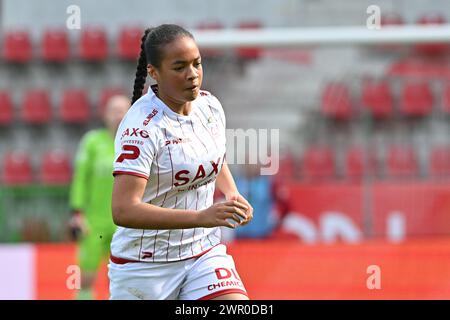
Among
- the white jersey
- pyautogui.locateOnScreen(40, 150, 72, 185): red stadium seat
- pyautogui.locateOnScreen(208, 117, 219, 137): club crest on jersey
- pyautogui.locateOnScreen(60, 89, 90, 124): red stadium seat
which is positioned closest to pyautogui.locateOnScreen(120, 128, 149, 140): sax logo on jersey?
the white jersey

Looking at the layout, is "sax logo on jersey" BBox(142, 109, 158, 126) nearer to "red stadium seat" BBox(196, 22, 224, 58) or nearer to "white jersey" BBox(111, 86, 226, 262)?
"white jersey" BBox(111, 86, 226, 262)

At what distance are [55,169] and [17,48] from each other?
2.22 meters

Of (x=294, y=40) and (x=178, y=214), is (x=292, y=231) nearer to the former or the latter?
(x=294, y=40)

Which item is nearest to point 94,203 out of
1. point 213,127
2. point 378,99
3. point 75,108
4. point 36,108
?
point 378,99

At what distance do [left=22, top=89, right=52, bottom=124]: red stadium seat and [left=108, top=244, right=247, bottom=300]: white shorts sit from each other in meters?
8.46

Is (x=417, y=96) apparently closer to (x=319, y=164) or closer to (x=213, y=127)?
(x=319, y=164)

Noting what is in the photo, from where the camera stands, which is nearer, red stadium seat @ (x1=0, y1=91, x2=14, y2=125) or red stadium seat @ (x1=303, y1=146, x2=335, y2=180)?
red stadium seat @ (x1=303, y1=146, x2=335, y2=180)

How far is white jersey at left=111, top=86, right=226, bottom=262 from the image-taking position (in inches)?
165

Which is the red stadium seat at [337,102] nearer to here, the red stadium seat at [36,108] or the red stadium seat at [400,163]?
the red stadium seat at [400,163]

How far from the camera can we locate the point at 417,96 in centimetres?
1033

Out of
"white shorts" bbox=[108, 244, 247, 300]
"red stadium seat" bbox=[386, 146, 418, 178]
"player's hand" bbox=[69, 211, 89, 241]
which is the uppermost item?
"red stadium seat" bbox=[386, 146, 418, 178]

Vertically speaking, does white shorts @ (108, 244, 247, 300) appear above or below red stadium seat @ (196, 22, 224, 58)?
below

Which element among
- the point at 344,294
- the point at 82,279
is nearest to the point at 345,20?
the point at 344,294
